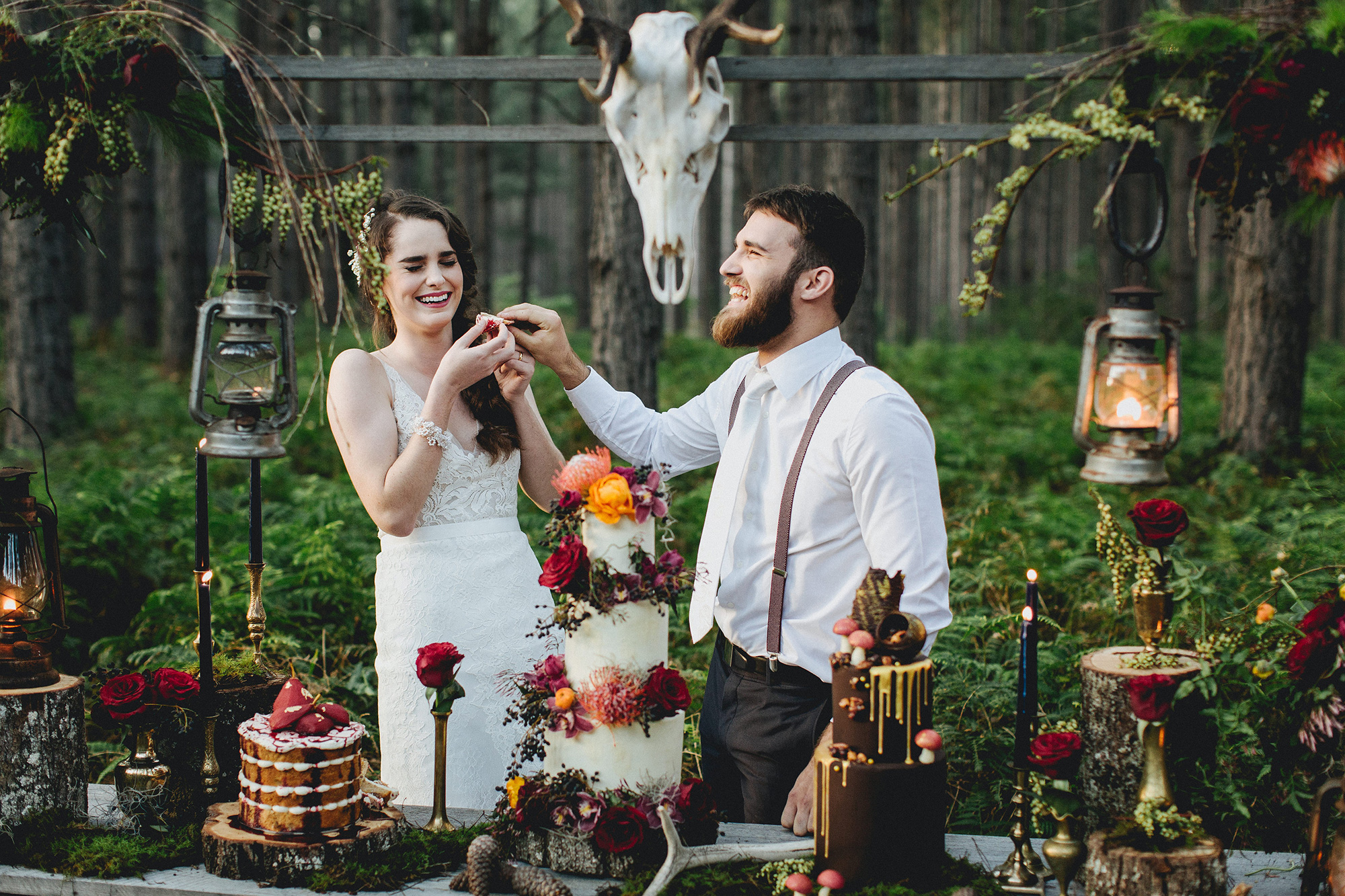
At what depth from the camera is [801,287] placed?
9.61 feet

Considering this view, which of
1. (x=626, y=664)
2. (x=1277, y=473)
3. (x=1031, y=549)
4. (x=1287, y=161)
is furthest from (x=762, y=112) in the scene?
(x=626, y=664)

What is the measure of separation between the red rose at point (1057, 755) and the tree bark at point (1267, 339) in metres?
6.04

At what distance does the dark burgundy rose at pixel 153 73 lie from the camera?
10.0 feet

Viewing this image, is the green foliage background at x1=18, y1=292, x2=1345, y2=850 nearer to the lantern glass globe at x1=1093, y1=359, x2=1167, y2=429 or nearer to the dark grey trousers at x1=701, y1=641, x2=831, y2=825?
the lantern glass globe at x1=1093, y1=359, x2=1167, y2=429

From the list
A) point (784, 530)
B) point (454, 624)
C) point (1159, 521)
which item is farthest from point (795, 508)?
point (454, 624)

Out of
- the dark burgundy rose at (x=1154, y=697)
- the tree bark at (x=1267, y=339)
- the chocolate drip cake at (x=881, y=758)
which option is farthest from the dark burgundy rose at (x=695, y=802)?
the tree bark at (x=1267, y=339)

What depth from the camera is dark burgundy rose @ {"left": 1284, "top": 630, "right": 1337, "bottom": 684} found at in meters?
2.34

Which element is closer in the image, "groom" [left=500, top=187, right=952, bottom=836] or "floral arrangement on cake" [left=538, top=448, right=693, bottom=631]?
"floral arrangement on cake" [left=538, top=448, right=693, bottom=631]

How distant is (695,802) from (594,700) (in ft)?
1.17

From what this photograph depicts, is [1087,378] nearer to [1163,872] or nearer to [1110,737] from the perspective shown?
Answer: [1110,737]

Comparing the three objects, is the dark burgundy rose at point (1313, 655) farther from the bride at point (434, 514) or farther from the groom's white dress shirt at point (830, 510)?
the bride at point (434, 514)

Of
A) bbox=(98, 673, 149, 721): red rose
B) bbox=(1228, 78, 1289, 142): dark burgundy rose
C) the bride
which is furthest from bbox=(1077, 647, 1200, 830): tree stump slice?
bbox=(98, 673, 149, 721): red rose

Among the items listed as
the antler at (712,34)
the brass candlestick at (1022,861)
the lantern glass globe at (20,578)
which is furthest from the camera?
the antler at (712,34)

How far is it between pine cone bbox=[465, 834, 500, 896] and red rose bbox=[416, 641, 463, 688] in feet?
1.25
